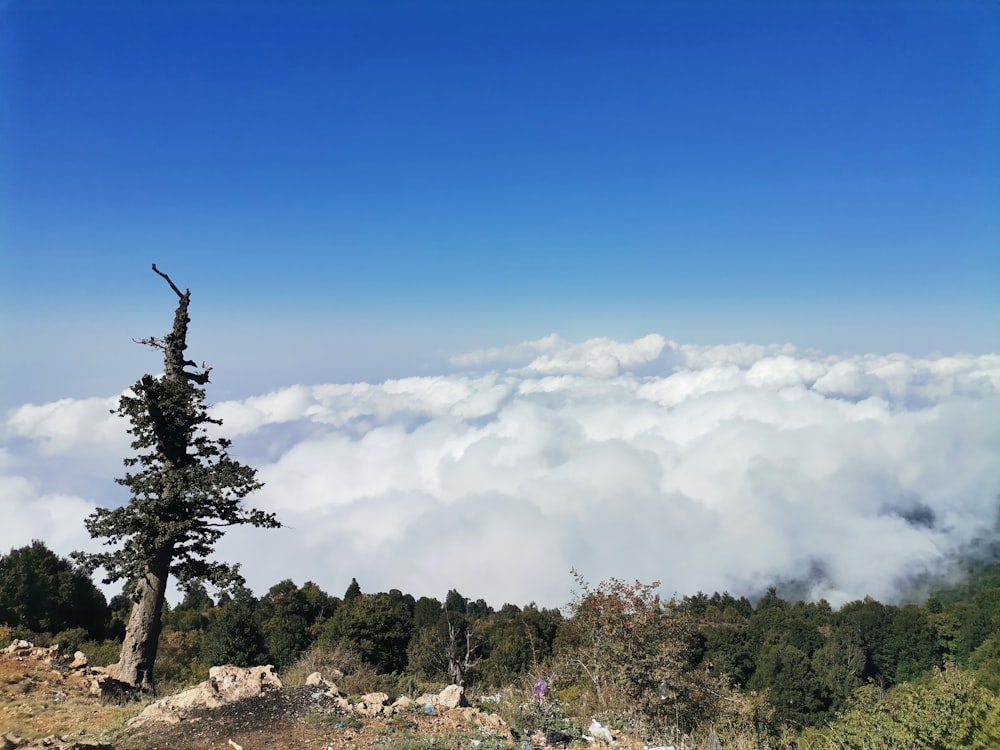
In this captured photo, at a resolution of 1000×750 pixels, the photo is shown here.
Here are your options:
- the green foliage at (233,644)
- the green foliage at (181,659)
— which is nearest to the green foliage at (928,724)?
the green foliage at (181,659)

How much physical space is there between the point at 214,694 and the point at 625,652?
28.6 ft

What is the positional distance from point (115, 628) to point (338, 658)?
22402 mm

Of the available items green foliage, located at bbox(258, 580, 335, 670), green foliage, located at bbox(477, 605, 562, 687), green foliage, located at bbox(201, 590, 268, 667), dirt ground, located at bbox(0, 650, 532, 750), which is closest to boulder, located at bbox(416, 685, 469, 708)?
dirt ground, located at bbox(0, 650, 532, 750)

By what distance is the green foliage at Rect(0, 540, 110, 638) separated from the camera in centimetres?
2848

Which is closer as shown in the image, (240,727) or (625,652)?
(240,727)

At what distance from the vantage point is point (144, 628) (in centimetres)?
1516

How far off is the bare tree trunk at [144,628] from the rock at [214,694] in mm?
4102

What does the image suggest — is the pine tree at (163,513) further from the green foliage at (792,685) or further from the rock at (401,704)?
the green foliage at (792,685)

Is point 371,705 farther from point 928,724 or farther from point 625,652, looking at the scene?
point 928,724

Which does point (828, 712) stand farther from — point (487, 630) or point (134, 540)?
point (134, 540)

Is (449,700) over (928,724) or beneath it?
over

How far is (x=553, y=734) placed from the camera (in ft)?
36.6

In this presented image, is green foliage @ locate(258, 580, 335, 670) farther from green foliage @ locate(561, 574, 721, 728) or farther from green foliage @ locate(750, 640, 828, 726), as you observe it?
green foliage @ locate(750, 640, 828, 726)

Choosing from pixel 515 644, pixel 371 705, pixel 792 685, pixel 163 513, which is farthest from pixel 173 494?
pixel 792 685
